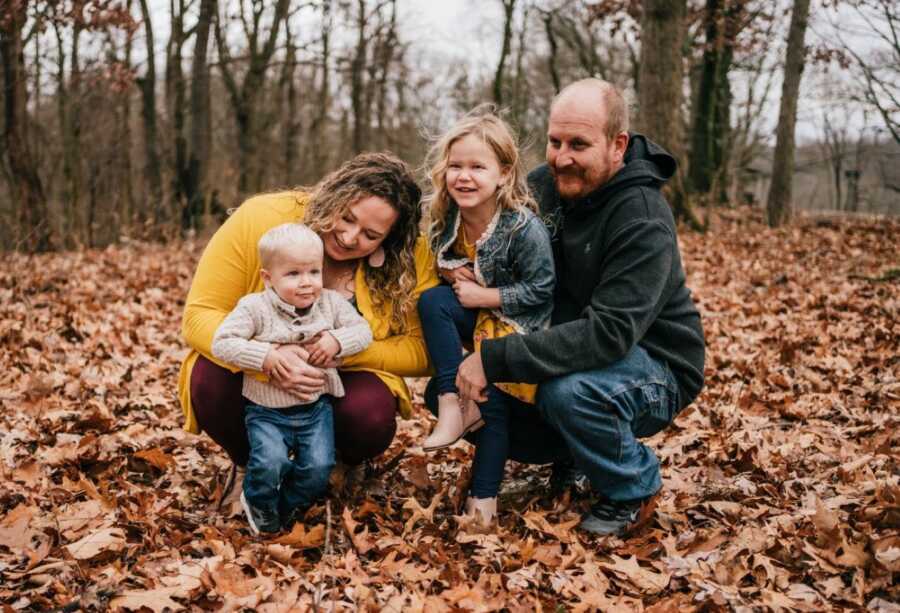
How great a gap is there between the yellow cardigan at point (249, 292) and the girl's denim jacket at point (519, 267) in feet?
1.24

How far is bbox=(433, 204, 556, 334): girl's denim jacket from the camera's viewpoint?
323 cm

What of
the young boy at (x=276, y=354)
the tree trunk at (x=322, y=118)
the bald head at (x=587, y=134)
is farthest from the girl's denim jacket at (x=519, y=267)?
the tree trunk at (x=322, y=118)

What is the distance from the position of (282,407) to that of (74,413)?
1956 mm

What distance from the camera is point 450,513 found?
3402 mm

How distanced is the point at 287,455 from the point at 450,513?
804 millimetres

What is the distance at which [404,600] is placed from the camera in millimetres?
2584

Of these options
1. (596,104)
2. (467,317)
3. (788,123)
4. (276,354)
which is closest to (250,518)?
(276,354)

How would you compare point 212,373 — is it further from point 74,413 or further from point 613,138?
point 613,138

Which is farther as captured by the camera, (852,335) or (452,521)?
(852,335)

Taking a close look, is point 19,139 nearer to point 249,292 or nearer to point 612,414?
point 249,292

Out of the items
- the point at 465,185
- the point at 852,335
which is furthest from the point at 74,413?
the point at 852,335

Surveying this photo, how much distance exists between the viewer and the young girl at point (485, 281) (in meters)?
3.22

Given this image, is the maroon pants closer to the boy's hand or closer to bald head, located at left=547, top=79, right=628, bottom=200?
the boy's hand

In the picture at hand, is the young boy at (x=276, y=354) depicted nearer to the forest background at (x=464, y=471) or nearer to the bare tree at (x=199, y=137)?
the forest background at (x=464, y=471)
